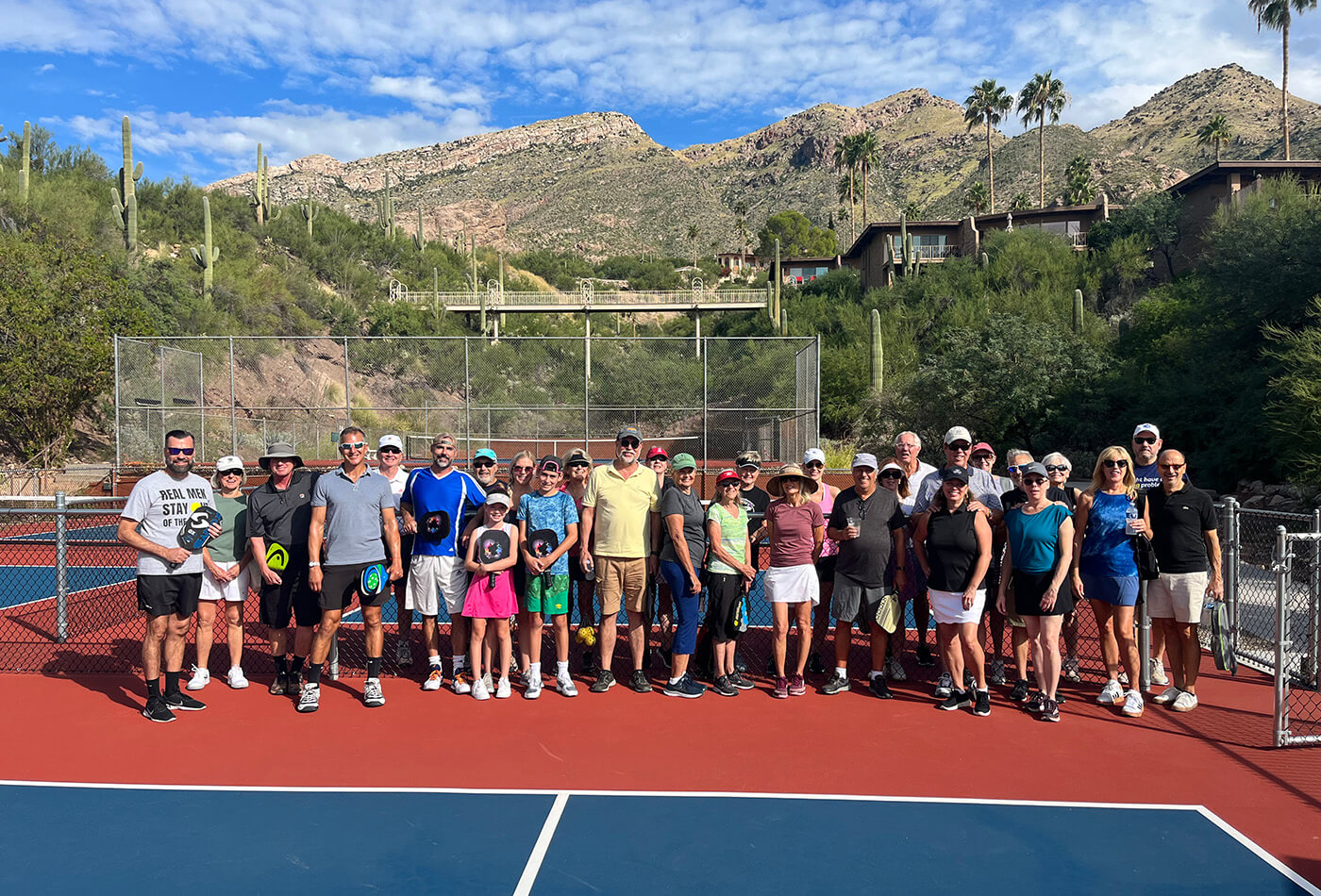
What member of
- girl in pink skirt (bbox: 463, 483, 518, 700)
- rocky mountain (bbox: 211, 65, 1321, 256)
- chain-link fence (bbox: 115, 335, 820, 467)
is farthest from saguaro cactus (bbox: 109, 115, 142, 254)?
rocky mountain (bbox: 211, 65, 1321, 256)

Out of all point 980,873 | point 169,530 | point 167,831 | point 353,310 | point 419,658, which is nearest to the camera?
point 980,873

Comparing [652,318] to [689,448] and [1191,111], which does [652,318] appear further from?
[1191,111]

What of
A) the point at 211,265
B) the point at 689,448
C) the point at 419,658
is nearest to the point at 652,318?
the point at 211,265

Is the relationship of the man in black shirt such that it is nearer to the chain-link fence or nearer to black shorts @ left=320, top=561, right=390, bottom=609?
black shorts @ left=320, top=561, right=390, bottom=609

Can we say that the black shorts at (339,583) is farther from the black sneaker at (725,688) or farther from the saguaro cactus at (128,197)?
the saguaro cactus at (128,197)

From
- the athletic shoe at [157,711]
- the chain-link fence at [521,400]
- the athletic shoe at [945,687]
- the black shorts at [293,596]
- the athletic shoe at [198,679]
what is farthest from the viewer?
the chain-link fence at [521,400]

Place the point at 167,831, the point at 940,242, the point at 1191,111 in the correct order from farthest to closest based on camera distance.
→ 1. the point at 1191,111
2. the point at 940,242
3. the point at 167,831

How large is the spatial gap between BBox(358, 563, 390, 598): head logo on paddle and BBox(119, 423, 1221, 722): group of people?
0.02 metres

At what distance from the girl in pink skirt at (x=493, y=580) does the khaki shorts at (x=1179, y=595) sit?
481 cm

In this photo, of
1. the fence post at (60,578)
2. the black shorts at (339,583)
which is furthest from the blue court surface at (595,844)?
the fence post at (60,578)

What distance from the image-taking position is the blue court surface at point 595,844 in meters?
3.92

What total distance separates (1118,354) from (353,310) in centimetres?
3933

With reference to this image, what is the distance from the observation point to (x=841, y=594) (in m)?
6.85

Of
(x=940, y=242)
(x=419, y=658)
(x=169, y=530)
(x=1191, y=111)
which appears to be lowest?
(x=419, y=658)
